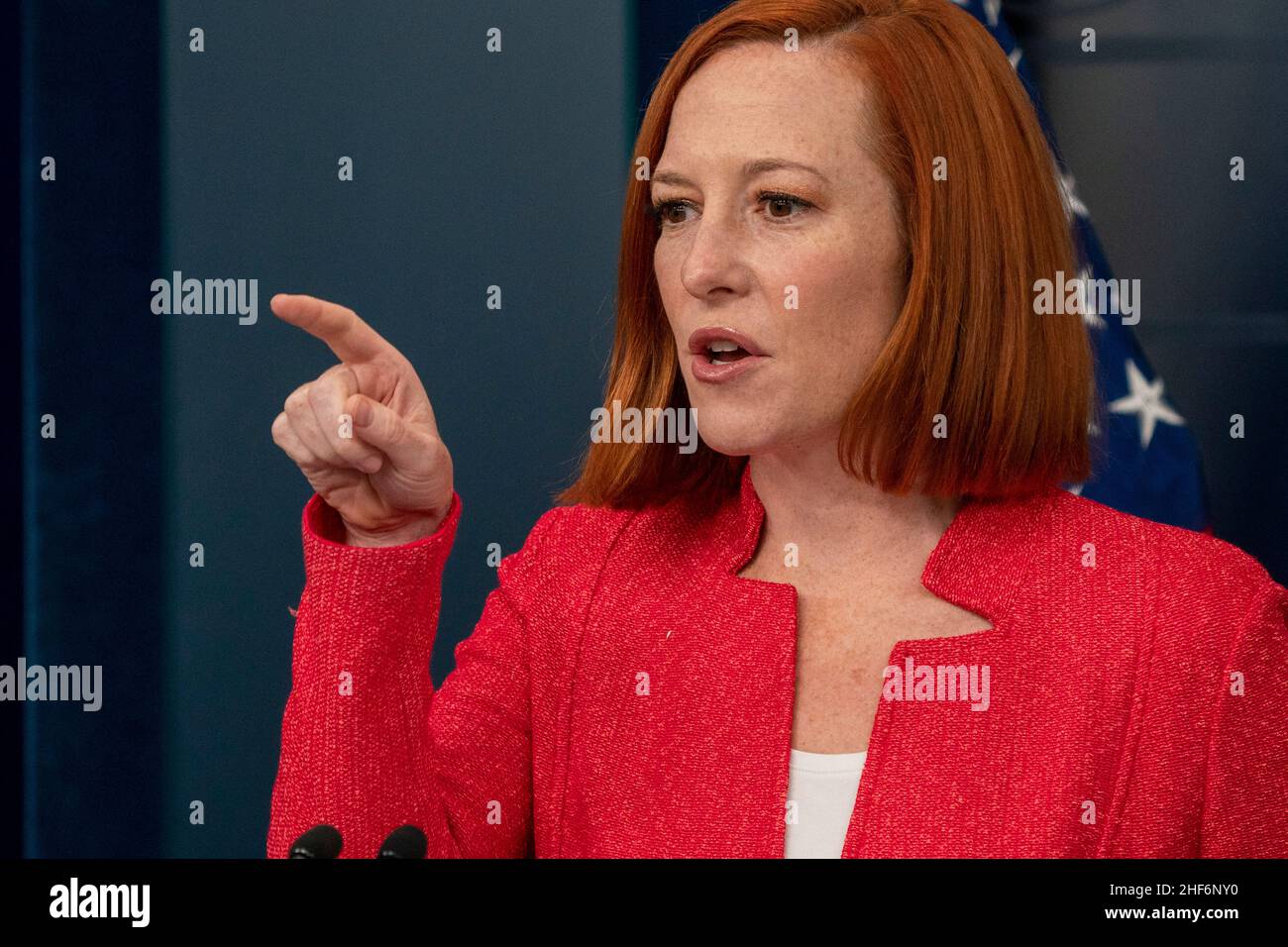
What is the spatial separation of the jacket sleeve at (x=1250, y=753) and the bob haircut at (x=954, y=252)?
0.24 meters

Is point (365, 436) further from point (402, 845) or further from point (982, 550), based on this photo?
point (982, 550)

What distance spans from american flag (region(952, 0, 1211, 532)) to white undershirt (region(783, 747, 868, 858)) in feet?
2.53

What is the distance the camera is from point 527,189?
1922 mm

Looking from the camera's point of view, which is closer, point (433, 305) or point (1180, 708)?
point (1180, 708)

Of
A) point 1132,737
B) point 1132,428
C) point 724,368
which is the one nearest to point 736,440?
point 724,368

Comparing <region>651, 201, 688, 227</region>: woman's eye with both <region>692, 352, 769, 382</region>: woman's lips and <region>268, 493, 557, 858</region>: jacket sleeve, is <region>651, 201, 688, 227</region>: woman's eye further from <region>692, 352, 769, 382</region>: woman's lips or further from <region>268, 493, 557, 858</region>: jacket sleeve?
<region>268, 493, 557, 858</region>: jacket sleeve

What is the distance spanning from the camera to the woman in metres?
1.24

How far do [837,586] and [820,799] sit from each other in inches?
8.3

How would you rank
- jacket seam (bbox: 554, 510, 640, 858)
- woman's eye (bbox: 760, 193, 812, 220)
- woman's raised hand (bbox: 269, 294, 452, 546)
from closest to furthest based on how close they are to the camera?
1. woman's raised hand (bbox: 269, 294, 452, 546)
2. woman's eye (bbox: 760, 193, 812, 220)
3. jacket seam (bbox: 554, 510, 640, 858)

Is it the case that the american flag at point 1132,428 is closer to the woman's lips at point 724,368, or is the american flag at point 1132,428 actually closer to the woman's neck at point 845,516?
the woman's neck at point 845,516

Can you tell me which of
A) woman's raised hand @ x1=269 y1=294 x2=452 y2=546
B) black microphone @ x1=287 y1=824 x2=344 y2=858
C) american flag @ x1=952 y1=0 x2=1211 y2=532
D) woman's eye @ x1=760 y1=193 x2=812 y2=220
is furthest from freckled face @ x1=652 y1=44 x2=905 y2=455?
Result: american flag @ x1=952 y1=0 x2=1211 y2=532

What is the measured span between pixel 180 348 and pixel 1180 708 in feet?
4.40

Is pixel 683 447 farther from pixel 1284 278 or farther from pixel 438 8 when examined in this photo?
pixel 1284 278
